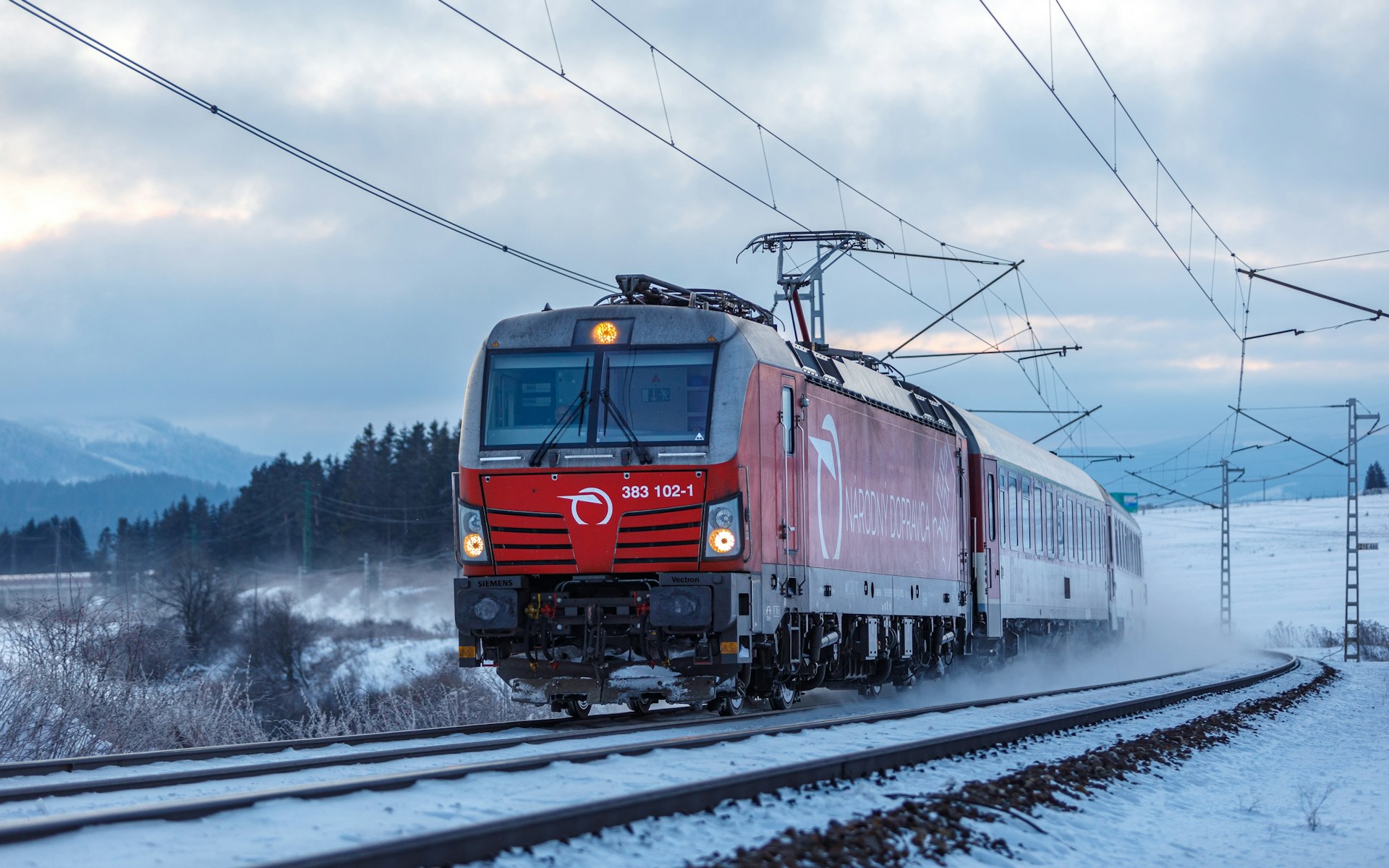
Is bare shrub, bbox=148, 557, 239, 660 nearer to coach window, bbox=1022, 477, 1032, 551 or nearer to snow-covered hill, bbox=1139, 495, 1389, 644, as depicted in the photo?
snow-covered hill, bbox=1139, 495, 1389, 644

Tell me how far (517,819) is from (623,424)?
24.1 feet

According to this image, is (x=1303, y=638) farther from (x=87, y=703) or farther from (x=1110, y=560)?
(x=87, y=703)

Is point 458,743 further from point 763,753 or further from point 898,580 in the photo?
point 898,580

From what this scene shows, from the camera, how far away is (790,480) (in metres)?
14.2

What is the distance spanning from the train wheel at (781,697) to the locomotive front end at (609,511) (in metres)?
2.08

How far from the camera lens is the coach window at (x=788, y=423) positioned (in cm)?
1413

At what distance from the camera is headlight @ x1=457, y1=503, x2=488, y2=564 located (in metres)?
13.5

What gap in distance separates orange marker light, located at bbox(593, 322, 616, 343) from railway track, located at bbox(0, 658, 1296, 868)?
3550 mm

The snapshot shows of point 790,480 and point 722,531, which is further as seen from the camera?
point 790,480

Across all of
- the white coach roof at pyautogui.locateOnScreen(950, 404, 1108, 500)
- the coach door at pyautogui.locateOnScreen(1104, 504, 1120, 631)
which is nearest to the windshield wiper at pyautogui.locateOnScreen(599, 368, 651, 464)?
the white coach roof at pyautogui.locateOnScreen(950, 404, 1108, 500)

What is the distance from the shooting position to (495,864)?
5.79m

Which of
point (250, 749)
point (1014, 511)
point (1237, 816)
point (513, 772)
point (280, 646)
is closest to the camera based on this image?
point (513, 772)

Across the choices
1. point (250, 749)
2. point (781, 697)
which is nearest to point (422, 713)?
point (781, 697)

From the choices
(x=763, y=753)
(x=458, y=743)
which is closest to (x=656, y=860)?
(x=763, y=753)
